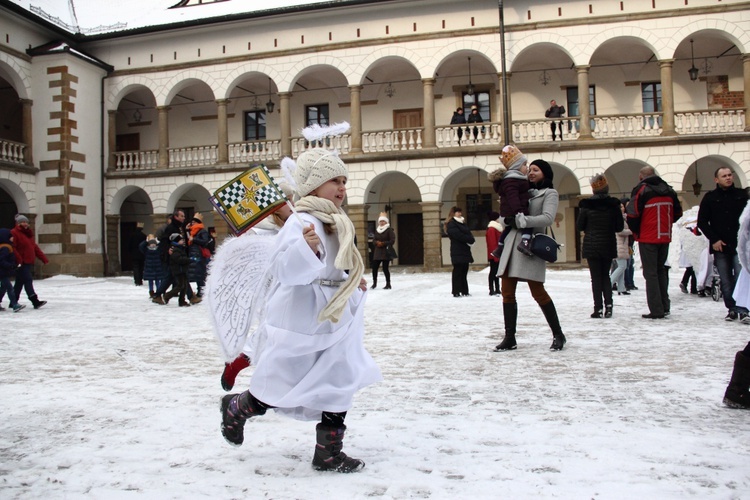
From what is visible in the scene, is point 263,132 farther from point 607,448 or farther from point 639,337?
point 607,448

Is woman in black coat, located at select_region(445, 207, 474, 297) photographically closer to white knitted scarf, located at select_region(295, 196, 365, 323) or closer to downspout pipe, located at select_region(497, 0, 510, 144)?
white knitted scarf, located at select_region(295, 196, 365, 323)

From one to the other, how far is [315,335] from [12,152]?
2609 cm

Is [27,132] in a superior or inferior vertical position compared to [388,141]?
superior

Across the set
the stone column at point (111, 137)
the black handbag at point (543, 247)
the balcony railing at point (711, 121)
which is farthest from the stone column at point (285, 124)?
the black handbag at point (543, 247)

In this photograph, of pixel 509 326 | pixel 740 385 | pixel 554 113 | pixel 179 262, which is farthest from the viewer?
pixel 554 113

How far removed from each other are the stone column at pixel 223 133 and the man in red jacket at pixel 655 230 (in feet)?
67.8

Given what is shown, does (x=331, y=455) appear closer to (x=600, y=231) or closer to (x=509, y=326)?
(x=509, y=326)

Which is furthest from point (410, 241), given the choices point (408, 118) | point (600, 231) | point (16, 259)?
point (600, 231)

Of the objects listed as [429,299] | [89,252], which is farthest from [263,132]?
[429,299]

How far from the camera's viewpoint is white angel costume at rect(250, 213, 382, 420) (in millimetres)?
2990

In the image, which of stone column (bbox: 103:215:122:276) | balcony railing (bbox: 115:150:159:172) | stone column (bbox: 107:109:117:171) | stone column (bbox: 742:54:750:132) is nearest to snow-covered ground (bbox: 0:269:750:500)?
stone column (bbox: 742:54:750:132)

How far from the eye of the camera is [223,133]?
26.6 m

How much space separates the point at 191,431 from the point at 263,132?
2647 centimetres

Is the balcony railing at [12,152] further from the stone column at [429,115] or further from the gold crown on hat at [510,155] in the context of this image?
the gold crown on hat at [510,155]
